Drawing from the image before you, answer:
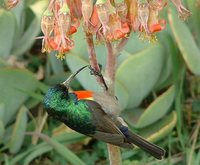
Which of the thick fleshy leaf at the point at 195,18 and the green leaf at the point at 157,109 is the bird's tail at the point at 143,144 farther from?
the thick fleshy leaf at the point at 195,18

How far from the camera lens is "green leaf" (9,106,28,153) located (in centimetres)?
247

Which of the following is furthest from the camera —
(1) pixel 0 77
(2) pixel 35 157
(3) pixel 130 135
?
(2) pixel 35 157

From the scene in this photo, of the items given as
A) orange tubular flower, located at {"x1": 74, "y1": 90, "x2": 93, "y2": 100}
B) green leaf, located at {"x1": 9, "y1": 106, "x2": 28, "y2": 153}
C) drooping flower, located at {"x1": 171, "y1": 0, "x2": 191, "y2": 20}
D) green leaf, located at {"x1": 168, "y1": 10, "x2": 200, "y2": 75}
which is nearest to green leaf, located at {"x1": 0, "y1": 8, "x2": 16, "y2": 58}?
green leaf, located at {"x1": 9, "y1": 106, "x2": 28, "y2": 153}

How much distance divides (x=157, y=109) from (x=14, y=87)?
62 cm

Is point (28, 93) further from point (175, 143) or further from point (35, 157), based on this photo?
point (175, 143)

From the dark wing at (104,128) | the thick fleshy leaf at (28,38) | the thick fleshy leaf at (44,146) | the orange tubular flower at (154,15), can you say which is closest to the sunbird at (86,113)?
the dark wing at (104,128)

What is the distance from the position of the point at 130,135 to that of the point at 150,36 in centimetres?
32

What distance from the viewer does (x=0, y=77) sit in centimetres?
248

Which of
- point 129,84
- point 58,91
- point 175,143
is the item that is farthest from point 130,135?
point 175,143

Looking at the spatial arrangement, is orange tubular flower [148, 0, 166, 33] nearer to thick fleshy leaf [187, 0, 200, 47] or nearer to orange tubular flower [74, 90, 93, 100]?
orange tubular flower [74, 90, 93, 100]

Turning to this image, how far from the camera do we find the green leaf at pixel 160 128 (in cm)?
246

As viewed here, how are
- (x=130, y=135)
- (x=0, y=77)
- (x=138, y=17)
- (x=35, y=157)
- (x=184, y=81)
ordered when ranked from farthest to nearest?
(x=184, y=81) → (x=35, y=157) → (x=0, y=77) → (x=130, y=135) → (x=138, y=17)

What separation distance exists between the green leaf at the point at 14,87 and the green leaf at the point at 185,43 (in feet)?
2.08

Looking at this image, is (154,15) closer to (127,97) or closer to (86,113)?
(86,113)
